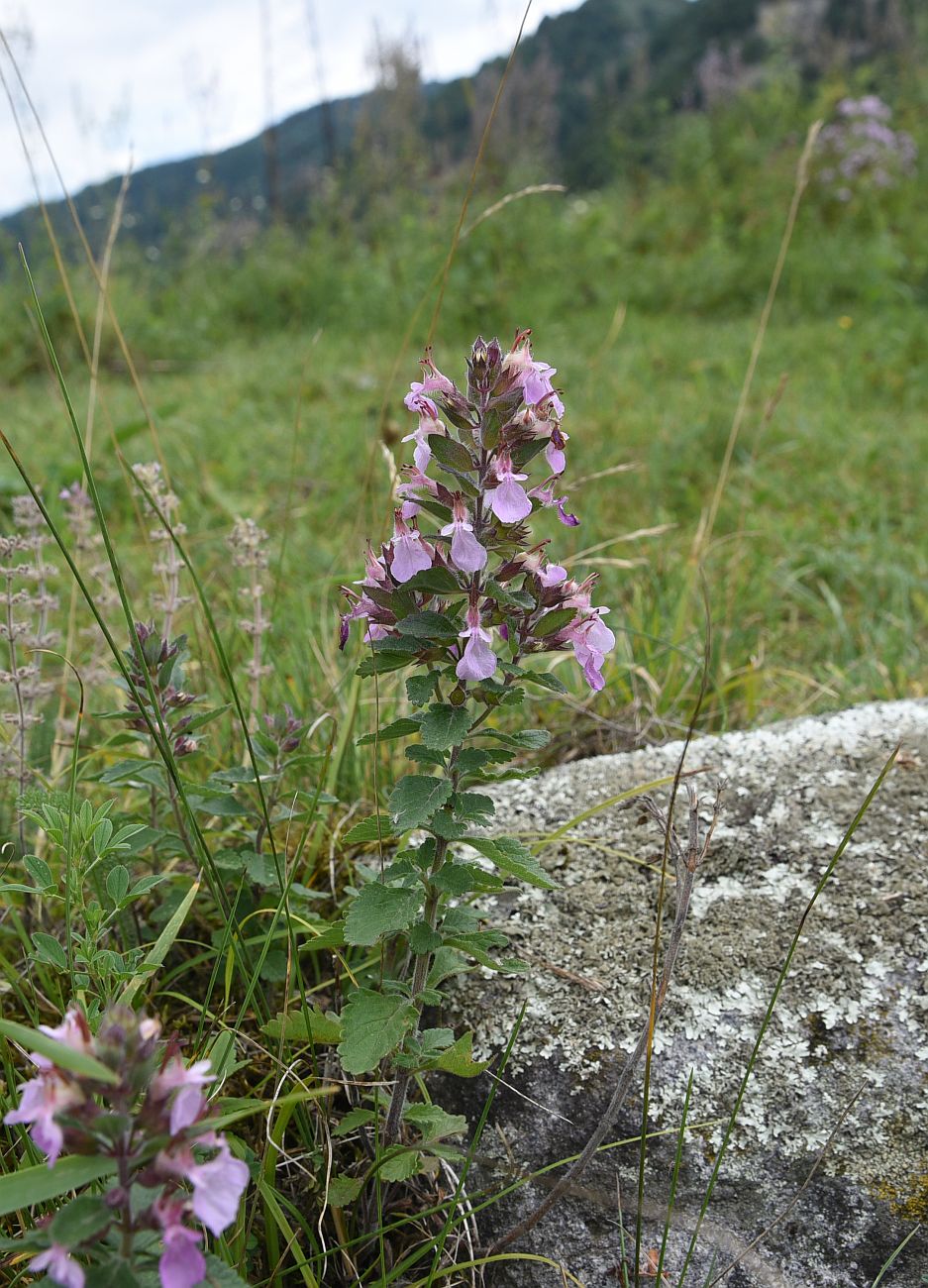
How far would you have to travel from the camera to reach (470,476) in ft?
3.89

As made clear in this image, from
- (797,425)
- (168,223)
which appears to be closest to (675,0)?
(168,223)

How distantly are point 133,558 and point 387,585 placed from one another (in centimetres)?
272

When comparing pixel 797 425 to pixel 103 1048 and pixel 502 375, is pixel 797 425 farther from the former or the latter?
pixel 103 1048

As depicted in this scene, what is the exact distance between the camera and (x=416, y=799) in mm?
1148

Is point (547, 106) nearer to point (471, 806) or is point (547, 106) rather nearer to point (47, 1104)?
point (471, 806)

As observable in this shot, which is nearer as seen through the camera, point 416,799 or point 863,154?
point 416,799

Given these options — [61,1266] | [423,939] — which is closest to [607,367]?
[423,939]

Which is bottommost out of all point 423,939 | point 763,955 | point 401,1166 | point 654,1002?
point 763,955

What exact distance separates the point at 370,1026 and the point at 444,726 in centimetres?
37

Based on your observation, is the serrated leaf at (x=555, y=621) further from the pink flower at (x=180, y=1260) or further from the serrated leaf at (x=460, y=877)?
the pink flower at (x=180, y=1260)

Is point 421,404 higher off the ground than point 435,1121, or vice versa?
point 421,404

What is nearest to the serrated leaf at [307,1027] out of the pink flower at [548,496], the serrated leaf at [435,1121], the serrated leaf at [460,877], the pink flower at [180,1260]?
the serrated leaf at [435,1121]

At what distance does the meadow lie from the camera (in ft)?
5.16

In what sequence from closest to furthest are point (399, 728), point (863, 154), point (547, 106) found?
point (399, 728)
point (863, 154)
point (547, 106)
